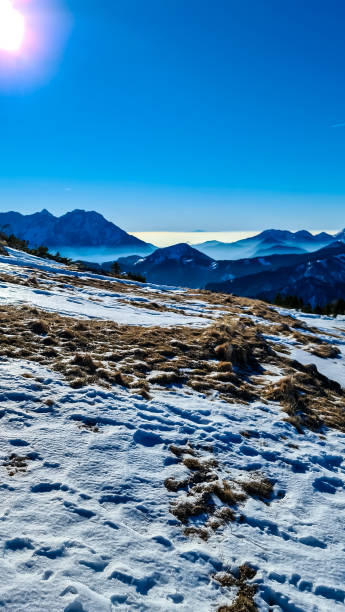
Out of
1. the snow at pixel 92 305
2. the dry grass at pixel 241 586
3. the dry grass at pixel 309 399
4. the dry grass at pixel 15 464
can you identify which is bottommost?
the dry grass at pixel 241 586

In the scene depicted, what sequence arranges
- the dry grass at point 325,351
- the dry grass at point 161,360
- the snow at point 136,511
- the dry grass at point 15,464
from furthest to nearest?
the dry grass at point 325,351
the dry grass at point 161,360
the dry grass at point 15,464
the snow at point 136,511

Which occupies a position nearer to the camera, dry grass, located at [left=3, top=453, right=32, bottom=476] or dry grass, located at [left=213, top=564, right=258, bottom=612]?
dry grass, located at [left=213, top=564, right=258, bottom=612]

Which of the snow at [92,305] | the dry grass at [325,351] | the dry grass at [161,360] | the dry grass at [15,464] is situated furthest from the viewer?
the dry grass at [325,351]

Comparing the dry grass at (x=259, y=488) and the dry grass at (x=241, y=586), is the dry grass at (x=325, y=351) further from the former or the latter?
the dry grass at (x=241, y=586)

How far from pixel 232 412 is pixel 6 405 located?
6.12 meters

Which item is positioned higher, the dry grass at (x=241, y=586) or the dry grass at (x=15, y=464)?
the dry grass at (x=15, y=464)

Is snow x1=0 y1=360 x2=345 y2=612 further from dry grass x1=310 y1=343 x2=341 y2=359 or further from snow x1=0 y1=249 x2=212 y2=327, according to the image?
dry grass x1=310 y1=343 x2=341 y2=359

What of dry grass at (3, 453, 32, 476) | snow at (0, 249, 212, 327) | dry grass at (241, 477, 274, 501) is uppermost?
snow at (0, 249, 212, 327)

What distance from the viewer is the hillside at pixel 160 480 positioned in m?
4.81

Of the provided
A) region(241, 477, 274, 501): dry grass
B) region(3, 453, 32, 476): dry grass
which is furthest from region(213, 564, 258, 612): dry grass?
region(3, 453, 32, 476): dry grass

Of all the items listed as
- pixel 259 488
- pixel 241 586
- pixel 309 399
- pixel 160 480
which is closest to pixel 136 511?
pixel 160 480

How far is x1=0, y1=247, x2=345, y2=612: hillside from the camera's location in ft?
15.8

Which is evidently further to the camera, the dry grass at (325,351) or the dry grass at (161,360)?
the dry grass at (325,351)

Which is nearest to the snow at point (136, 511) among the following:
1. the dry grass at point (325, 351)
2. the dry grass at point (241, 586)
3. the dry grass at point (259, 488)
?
the dry grass at point (241, 586)
